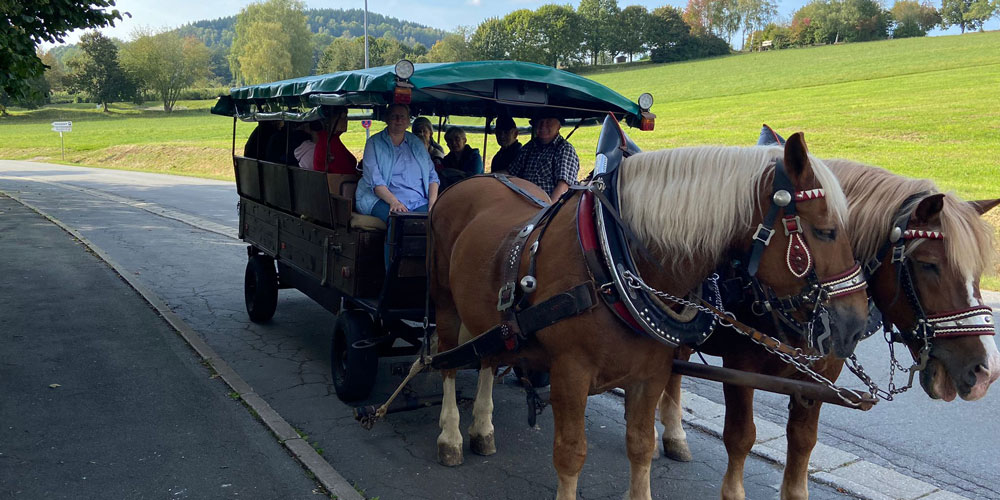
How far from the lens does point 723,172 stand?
9.23 ft

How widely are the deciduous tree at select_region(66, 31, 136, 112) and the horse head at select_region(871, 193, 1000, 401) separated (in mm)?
79255

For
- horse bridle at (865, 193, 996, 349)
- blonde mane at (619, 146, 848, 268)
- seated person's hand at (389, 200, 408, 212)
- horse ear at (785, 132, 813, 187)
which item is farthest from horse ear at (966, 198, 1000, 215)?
seated person's hand at (389, 200, 408, 212)

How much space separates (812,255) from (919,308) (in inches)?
21.0

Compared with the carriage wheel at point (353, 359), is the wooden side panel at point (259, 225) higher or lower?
higher

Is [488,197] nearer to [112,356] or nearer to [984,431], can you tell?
[984,431]

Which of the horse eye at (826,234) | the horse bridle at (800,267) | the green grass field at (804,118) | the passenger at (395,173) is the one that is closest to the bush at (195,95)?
the green grass field at (804,118)

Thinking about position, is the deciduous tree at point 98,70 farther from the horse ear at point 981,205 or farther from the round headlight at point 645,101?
the horse ear at point 981,205

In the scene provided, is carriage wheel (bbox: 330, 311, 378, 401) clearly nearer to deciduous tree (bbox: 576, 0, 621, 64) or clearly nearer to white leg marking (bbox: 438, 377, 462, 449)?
white leg marking (bbox: 438, 377, 462, 449)

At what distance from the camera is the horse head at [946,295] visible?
2.61m

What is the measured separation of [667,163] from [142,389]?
4.24m

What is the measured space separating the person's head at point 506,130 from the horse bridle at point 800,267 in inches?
143

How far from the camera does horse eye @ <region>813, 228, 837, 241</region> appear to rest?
2.53m

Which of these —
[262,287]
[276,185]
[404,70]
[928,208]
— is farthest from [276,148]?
[928,208]

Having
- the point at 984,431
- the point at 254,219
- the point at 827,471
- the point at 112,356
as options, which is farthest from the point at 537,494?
the point at 254,219
